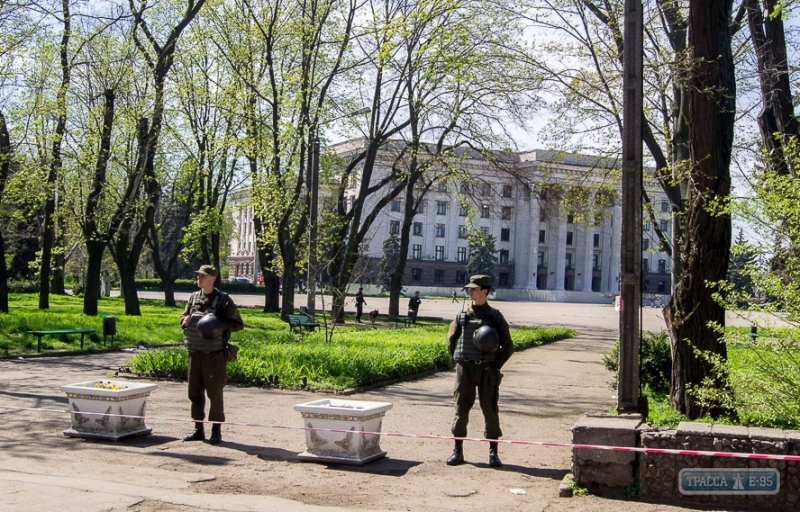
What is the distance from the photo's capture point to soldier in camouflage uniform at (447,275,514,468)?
28.2 feet

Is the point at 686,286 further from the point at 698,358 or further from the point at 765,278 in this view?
the point at 765,278

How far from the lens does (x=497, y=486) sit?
7770mm

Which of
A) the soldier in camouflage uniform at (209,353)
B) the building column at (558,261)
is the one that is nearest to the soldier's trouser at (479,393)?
the soldier in camouflage uniform at (209,353)

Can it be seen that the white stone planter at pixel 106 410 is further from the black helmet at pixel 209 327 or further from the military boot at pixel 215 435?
the black helmet at pixel 209 327

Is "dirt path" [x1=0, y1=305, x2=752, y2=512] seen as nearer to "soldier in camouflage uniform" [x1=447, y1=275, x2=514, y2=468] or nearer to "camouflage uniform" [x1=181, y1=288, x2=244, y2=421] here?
"soldier in camouflage uniform" [x1=447, y1=275, x2=514, y2=468]

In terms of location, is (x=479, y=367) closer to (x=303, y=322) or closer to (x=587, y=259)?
(x=303, y=322)

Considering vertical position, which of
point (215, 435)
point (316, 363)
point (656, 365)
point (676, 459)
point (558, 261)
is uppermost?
point (558, 261)

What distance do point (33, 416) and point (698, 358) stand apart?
8.33 meters

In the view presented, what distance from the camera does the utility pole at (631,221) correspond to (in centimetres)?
880

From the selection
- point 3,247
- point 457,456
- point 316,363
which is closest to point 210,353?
point 457,456

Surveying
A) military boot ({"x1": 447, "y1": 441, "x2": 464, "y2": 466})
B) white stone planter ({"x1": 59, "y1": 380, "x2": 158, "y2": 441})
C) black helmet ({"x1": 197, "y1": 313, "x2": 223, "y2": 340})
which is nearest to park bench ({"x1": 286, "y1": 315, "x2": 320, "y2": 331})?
white stone planter ({"x1": 59, "y1": 380, "x2": 158, "y2": 441})

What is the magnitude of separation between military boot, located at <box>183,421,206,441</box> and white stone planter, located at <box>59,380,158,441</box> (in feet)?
1.94

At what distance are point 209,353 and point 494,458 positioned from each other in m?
3.31

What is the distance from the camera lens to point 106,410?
31.2 ft
